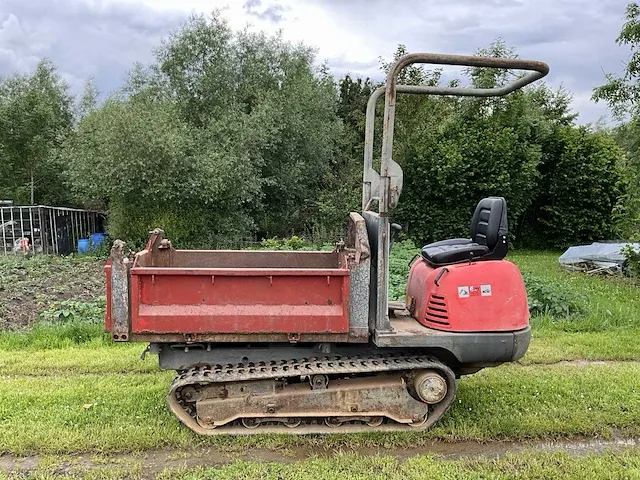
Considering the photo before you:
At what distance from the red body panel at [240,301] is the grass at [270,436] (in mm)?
892

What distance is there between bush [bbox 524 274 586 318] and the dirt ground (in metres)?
6.57

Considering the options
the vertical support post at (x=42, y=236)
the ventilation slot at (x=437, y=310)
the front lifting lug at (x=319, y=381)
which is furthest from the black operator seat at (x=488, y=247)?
the vertical support post at (x=42, y=236)

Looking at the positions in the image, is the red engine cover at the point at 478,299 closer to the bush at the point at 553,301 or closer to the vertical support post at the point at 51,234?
the bush at the point at 553,301

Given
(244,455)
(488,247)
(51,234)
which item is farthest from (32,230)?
(488,247)

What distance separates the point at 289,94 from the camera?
1939 cm

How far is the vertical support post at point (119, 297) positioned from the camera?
13.7 ft

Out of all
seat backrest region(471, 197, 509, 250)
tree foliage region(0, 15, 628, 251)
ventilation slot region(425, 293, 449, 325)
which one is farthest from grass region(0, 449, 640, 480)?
tree foliage region(0, 15, 628, 251)

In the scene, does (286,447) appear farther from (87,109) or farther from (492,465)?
(87,109)

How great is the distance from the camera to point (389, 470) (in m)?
3.99

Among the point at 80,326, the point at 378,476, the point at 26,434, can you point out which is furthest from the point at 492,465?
the point at 80,326

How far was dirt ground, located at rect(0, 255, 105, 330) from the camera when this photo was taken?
8.03m

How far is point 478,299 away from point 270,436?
1.89 m

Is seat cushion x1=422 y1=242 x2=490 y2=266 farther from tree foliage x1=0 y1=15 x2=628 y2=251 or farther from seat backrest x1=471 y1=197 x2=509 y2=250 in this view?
tree foliage x1=0 y1=15 x2=628 y2=251

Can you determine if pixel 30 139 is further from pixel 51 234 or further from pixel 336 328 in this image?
pixel 336 328
